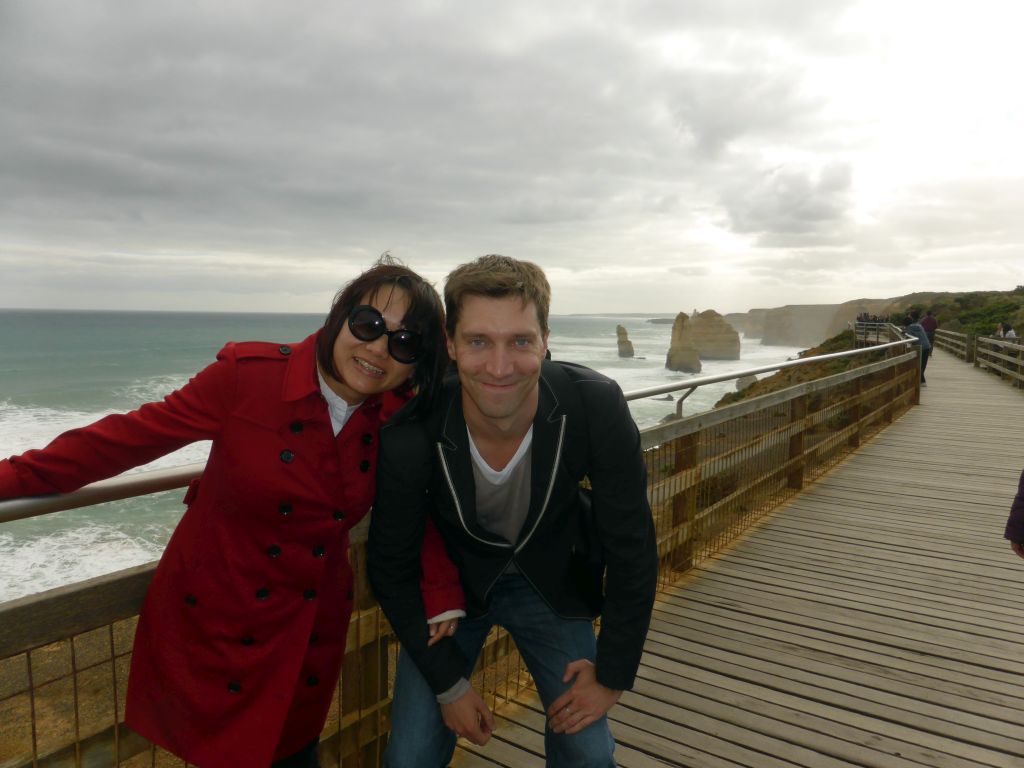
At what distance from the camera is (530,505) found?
1.83 metres

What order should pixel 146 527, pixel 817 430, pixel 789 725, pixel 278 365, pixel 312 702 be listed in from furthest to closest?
pixel 146 527, pixel 817 430, pixel 789 725, pixel 312 702, pixel 278 365

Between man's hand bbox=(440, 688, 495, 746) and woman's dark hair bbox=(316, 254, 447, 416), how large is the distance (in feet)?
2.59

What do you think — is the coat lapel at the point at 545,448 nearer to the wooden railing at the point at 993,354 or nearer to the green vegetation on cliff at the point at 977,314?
the wooden railing at the point at 993,354

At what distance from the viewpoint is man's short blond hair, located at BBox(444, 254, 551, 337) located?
1.73m

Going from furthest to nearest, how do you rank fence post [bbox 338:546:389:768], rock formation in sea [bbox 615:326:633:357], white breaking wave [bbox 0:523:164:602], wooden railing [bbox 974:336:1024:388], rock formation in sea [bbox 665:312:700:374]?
rock formation in sea [bbox 615:326:633:357], rock formation in sea [bbox 665:312:700:374], white breaking wave [bbox 0:523:164:602], wooden railing [bbox 974:336:1024:388], fence post [bbox 338:546:389:768]

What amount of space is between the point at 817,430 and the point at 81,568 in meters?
21.7

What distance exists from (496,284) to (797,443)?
16.4 ft

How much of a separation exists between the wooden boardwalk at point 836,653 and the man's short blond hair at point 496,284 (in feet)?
5.67

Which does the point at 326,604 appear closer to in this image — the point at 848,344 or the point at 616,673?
the point at 616,673

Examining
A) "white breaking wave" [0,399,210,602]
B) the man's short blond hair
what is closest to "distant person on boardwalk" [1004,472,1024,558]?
the man's short blond hair

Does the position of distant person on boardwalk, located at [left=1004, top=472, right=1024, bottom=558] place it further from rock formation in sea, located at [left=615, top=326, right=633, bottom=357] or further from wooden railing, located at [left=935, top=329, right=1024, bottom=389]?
rock formation in sea, located at [left=615, top=326, right=633, bottom=357]

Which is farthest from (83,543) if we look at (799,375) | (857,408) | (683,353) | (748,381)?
(683,353)

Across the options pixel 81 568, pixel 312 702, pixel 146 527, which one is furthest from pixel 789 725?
pixel 146 527

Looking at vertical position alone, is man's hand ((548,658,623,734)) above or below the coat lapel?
below
